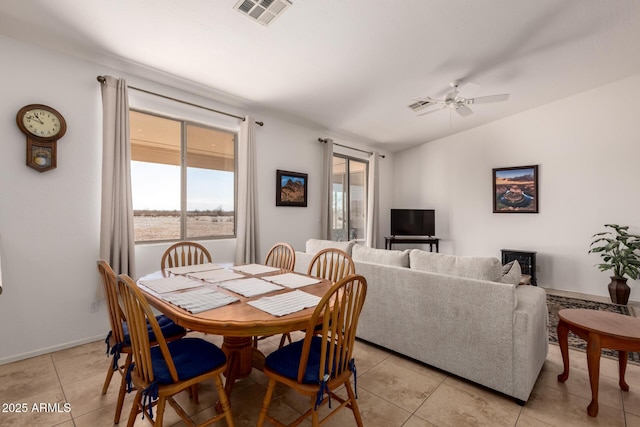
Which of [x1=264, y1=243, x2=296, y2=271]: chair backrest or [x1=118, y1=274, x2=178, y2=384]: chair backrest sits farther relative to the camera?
[x1=264, y1=243, x2=296, y2=271]: chair backrest

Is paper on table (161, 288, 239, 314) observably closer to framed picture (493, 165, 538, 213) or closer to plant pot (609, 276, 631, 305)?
plant pot (609, 276, 631, 305)

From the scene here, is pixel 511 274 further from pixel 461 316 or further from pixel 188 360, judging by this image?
pixel 188 360

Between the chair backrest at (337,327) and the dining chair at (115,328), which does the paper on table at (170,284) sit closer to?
the dining chair at (115,328)

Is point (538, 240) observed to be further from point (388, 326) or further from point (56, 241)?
point (56, 241)

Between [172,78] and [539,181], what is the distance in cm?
574

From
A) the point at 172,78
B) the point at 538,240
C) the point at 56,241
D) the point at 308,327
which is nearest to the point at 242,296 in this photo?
the point at 308,327

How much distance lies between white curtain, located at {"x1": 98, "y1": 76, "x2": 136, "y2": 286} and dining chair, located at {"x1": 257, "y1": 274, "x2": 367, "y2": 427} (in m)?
2.14

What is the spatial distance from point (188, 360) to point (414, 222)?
17.7 feet

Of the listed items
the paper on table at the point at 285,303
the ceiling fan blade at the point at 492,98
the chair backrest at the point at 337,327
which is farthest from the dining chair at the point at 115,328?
the ceiling fan blade at the point at 492,98

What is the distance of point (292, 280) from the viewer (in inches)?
83.8

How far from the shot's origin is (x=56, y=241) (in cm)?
265

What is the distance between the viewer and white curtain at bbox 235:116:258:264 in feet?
12.7

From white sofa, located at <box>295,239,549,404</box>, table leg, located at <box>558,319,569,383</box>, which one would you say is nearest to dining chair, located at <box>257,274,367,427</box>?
white sofa, located at <box>295,239,549,404</box>

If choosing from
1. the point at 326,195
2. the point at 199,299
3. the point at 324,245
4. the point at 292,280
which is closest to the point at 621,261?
the point at 324,245
